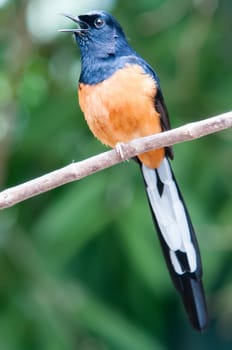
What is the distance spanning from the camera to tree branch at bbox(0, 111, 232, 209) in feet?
11.9

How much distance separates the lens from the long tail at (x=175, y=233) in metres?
4.31

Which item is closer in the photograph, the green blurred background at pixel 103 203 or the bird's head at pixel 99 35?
the bird's head at pixel 99 35

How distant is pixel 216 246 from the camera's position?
→ 485 centimetres

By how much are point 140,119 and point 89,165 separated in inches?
24.0

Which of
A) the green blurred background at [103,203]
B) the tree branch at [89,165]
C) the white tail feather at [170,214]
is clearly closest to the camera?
the tree branch at [89,165]

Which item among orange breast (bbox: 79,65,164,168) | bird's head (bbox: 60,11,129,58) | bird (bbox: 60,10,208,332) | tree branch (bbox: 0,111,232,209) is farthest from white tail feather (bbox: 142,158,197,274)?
tree branch (bbox: 0,111,232,209)

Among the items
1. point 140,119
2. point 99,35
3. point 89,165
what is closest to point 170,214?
point 140,119

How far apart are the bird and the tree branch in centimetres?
50

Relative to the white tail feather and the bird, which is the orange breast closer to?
the bird

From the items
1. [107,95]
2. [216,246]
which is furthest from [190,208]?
[107,95]

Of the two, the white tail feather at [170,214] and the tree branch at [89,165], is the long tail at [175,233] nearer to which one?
the white tail feather at [170,214]

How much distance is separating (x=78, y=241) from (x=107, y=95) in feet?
3.12

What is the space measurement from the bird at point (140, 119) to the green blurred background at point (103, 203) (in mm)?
371

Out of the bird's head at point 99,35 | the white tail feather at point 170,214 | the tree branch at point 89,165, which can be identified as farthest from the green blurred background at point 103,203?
the tree branch at point 89,165
